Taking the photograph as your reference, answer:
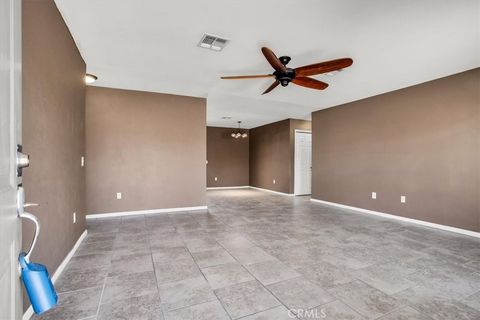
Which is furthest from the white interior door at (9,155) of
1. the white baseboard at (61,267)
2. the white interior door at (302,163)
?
the white interior door at (302,163)

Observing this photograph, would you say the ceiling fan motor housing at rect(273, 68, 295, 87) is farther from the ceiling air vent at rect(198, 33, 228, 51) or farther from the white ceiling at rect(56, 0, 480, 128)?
the ceiling air vent at rect(198, 33, 228, 51)

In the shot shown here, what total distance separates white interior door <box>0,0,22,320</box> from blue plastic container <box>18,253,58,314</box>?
40 mm

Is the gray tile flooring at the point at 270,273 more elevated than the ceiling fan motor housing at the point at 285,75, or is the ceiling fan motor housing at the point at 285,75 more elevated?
the ceiling fan motor housing at the point at 285,75

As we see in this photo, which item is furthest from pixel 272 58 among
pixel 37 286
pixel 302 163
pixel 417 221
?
pixel 302 163

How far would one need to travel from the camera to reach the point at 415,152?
14.2 ft

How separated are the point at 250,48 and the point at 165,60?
1.24 meters

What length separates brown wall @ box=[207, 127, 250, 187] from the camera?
9328 millimetres

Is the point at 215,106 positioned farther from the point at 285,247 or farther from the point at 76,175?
the point at 285,247

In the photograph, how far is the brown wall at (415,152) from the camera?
369cm

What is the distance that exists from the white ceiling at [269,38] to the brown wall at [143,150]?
605 millimetres

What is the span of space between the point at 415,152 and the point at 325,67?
2906 mm

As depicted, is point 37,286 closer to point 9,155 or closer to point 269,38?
point 9,155

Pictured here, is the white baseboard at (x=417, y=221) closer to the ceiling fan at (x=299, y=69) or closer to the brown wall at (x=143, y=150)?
the ceiling fan at (x=299, y=69)

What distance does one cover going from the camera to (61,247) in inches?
95.1
